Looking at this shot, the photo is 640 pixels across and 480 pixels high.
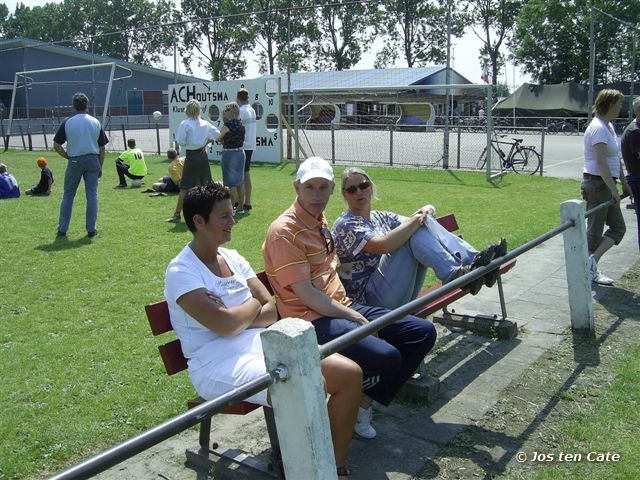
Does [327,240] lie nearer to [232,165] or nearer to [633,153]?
[633,153]

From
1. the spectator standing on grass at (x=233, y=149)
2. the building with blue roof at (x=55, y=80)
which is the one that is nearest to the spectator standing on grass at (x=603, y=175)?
the spectator standing on grass at (x=233, y=149)

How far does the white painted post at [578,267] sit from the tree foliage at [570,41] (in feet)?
144

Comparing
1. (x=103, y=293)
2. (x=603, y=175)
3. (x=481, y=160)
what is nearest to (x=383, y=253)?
(x=603, y=175)

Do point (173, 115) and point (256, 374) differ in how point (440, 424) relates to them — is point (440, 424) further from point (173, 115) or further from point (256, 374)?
point (173, 115)

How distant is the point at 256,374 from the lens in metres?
2.86

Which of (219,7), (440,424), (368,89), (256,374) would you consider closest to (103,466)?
(256,374)

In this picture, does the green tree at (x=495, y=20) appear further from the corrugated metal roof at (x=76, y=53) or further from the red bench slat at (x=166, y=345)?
the red bench slat at (x=166, y=345)

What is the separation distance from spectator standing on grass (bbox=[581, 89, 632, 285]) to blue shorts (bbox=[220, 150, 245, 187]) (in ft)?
17.5

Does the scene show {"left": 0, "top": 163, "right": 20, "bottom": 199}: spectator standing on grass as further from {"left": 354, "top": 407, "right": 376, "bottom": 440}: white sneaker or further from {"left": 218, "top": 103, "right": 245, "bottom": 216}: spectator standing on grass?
{"left": 354, "top": 407, "right": 376, "bottom": 440}: white sneaker

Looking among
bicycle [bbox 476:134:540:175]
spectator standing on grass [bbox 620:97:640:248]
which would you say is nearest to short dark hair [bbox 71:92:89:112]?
spectator standing on grass [bbox 620:97:640:248]

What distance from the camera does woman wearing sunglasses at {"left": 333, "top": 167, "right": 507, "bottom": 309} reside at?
3955 mm

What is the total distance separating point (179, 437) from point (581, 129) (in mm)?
35586

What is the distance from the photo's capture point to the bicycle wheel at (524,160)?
15.7 metres

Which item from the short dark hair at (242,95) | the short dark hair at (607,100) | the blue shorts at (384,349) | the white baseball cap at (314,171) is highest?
the short dark hair at (242,95)
